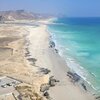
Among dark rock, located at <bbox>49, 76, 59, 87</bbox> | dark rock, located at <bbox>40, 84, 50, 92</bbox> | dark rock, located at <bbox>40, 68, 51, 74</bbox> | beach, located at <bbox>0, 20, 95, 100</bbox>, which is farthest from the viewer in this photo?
dark rock, located at <bbox>40, 68, 51, 74</bbox>

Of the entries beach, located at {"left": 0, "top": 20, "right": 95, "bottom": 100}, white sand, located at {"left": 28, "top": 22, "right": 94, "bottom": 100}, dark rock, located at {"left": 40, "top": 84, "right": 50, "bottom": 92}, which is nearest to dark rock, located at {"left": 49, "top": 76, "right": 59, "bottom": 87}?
beach, located at {"left": 0, "top": 20, "right": 95, "bottom": 100}

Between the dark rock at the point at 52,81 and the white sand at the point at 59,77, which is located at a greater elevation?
the dark rock at the point at 52,81

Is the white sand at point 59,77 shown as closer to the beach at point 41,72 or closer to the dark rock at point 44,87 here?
the beach at point 41,72

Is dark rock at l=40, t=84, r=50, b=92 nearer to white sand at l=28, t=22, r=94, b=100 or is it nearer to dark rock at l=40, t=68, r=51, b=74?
white sand at l=28, t=22, r=94, b=100

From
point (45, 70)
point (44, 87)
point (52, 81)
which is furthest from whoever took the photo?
point (45, 70)

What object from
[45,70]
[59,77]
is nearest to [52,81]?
[59,77]

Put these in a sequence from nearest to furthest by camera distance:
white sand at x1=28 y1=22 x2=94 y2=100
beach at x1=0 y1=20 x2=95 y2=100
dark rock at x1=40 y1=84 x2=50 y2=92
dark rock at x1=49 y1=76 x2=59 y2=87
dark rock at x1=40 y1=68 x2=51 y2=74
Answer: white sand at x1=28 y1=22 x2=94 y2=100
dark rock at x1=40 y1=84 x2=50 y2=92
beach at x1=0 y1=20 x2=95 y2=100
dark rock at x1=49 y1=76 x2=59 y2=87
dark rock at x1=40 y1=68 x2=51 y2=74

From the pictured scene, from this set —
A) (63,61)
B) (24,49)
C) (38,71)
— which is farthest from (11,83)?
(24,49)

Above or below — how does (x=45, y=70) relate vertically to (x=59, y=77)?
above

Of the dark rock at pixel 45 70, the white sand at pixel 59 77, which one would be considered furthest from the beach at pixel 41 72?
the dark rock at pixel 45 70

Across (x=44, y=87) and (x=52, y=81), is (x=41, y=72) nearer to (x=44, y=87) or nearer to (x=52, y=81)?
(x=52, y=81)

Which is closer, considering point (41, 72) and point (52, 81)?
point (52, 81)

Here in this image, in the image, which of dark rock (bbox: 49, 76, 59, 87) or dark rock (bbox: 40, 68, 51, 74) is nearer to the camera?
dark rock (bbox: 49, 76, 59, 87)
